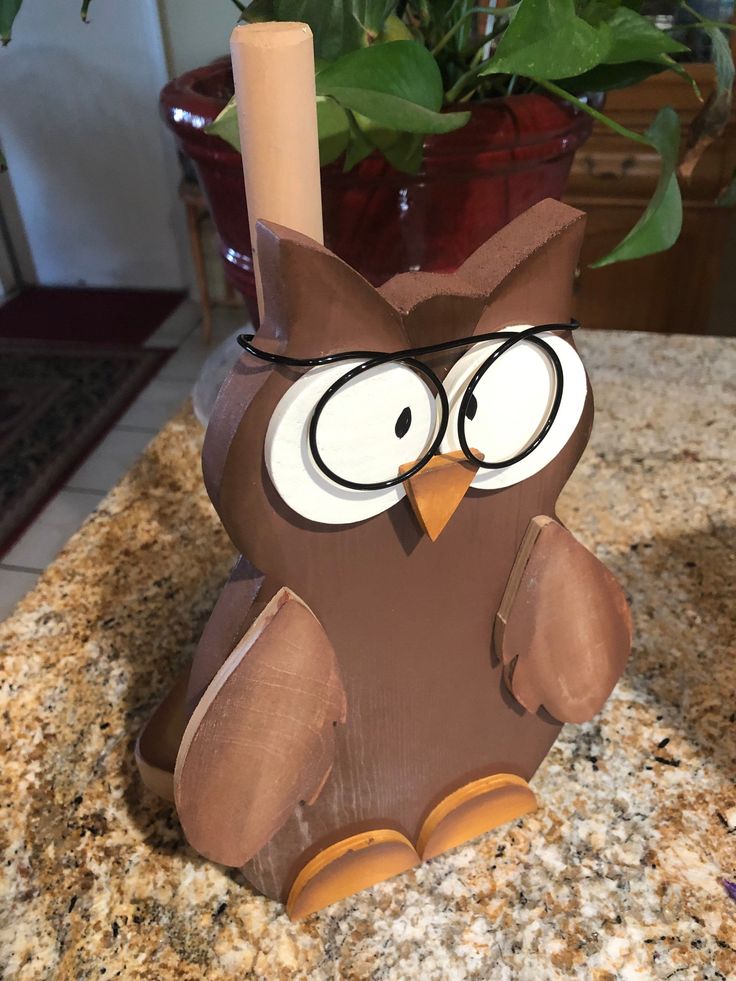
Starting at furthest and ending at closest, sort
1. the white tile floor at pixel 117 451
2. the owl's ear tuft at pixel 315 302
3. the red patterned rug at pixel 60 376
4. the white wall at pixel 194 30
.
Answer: the white wall at pixel 194 30 → the red patterned rug at pixel 60 376 → the white tile floor at pixel 117 451 → the owl's ear tuft at pixel 315 302

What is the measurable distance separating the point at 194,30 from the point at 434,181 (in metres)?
1.49

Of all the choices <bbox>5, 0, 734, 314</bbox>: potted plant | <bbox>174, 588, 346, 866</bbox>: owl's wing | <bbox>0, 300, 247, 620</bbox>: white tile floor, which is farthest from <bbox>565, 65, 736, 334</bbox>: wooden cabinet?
<bbox>174, 588, 346, 866</bbox>: owl's wing

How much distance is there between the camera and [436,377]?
0.31 metres

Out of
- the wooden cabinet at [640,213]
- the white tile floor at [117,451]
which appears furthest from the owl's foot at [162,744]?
the wooden cabinet at [640,213]

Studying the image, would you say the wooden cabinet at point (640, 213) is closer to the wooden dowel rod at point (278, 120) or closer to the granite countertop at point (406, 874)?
the granite countertop at point (406, 874)

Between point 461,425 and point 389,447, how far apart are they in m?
0.03

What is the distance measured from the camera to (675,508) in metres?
0.66

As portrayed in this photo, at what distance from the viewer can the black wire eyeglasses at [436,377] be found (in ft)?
0.95

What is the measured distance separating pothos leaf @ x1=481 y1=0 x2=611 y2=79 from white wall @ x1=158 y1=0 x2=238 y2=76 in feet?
5.18

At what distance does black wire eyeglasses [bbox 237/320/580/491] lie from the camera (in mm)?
289

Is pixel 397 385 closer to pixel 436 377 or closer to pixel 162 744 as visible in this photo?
pixel 436 377

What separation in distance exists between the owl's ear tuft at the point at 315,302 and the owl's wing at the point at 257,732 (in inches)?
4.3

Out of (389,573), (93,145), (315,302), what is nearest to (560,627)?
(389,573)

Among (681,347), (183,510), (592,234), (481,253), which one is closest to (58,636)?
(183,510)
